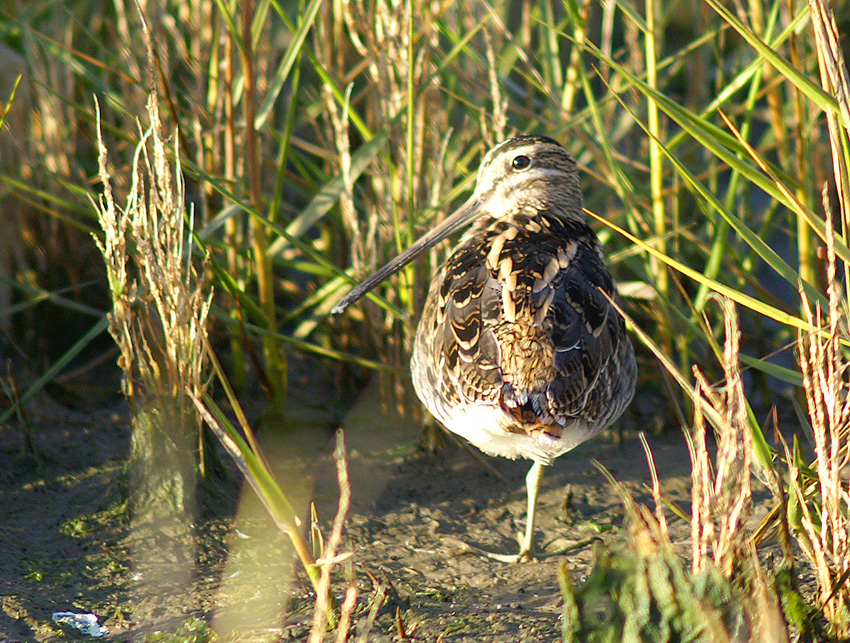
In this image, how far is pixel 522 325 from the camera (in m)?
2.56

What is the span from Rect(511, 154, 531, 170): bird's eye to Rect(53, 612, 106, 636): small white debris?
1.97 m

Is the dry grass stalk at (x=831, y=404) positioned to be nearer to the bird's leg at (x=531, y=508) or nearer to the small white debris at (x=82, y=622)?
the bird's leg at (x=531, y=508)

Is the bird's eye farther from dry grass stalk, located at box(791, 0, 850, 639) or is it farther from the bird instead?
dry grass stalk, located at box(791, 0, 850, 639)

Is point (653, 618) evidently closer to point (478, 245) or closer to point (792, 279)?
point (792, 279)

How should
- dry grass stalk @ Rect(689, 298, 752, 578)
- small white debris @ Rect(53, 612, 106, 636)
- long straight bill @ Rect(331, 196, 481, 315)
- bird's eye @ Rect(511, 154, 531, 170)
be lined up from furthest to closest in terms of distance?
1. bird's eye @ Rect(511, 154, 531, 170)
2. long straight bill @ Rect(331, 196, 481, 315)
3. small white debris @ Rect(53, 612, 106, 636)
4. dry grass stalk @ Rect(689, 298, 752, 578)

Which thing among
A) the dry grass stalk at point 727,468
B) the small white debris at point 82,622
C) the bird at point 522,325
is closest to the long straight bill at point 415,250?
the bird at point 522,325

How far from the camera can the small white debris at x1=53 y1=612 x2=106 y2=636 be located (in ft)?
7.92

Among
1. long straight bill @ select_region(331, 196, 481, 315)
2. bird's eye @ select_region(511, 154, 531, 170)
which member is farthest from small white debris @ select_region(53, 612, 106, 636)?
bird's eye @ select_region(511, 154, 531, 170)

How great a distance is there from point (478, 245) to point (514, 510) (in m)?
0.99

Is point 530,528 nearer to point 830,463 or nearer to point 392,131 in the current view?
point 830,463

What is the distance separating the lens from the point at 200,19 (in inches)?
138

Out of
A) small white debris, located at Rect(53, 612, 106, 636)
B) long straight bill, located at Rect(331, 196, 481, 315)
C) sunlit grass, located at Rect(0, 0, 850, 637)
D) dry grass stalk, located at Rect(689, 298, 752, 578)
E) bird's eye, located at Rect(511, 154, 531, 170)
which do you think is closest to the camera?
dry grass stalk, located at Rect(689, 298, 752, 578)

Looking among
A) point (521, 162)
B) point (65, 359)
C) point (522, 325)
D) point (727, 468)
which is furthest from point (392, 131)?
point (727, 468)

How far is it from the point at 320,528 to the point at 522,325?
98 cm
